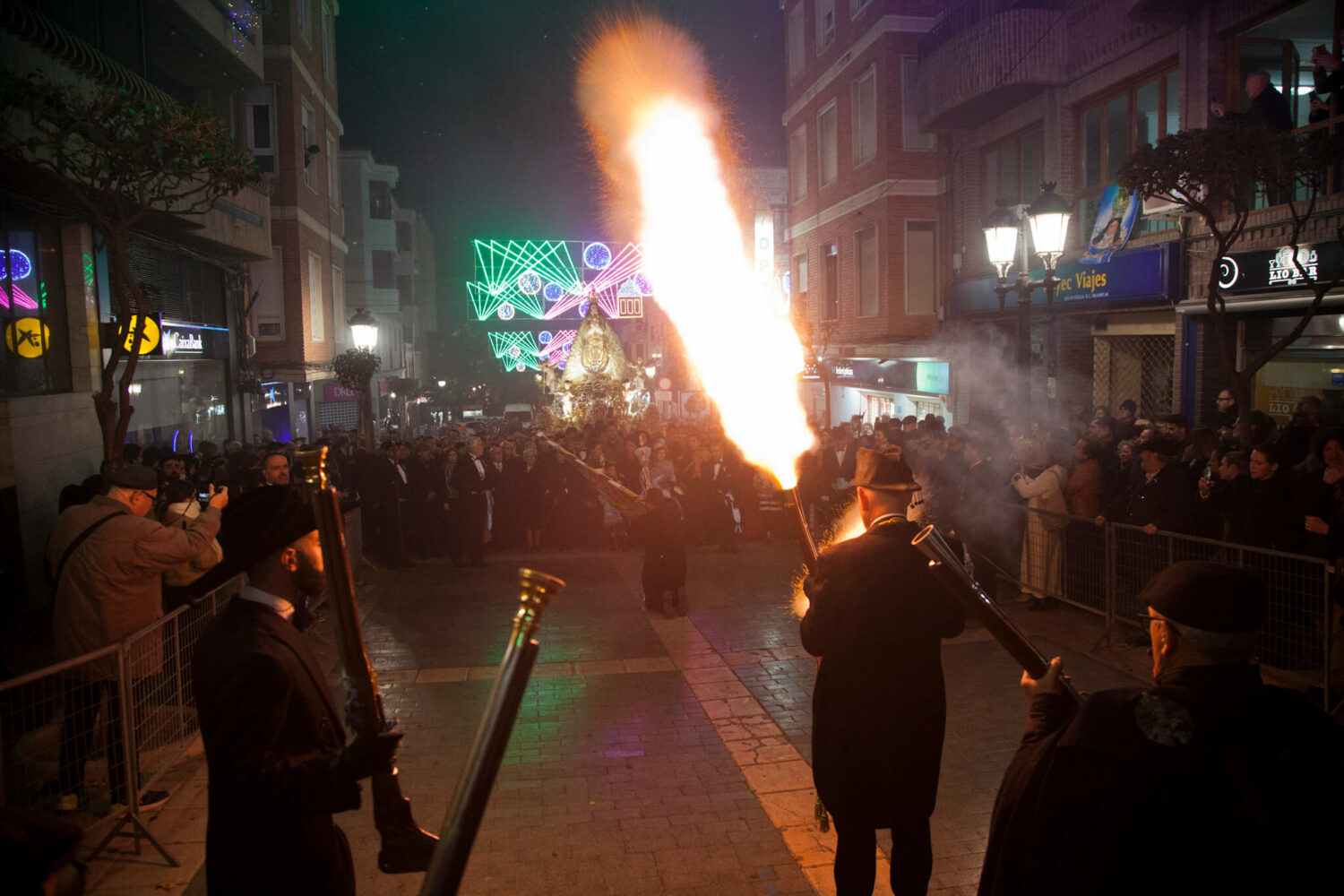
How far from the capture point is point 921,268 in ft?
72.7

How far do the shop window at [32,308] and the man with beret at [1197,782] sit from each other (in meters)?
12.0

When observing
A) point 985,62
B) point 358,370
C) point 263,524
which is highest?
point 985,62

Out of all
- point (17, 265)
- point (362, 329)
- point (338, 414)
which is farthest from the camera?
point (338, 414)

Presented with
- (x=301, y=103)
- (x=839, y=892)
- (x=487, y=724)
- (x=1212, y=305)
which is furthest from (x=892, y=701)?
(x=301, y=103)

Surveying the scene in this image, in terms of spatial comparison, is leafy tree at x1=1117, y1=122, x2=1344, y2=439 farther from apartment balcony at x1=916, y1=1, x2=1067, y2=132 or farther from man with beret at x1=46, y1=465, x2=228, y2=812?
man with beret at x1=46, y1=465, x2=228, y2=812

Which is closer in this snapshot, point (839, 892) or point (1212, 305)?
point (839, 892)

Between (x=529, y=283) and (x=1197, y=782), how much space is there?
3151cm

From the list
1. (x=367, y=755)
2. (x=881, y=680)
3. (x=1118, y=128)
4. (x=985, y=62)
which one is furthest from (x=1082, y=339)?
(x=367, y=755)

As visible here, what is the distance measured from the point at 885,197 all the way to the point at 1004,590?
1352 centimetres

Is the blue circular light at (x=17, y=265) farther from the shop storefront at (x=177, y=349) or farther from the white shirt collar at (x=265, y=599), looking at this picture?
the white shirt collar at (x=265, y=599)

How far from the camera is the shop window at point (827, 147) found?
25.0 metres

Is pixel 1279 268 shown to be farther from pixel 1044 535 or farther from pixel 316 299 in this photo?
pixel 316 299

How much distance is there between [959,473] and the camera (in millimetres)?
11500

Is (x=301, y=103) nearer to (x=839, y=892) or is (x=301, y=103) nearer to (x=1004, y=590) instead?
(x=1004, y=590)
